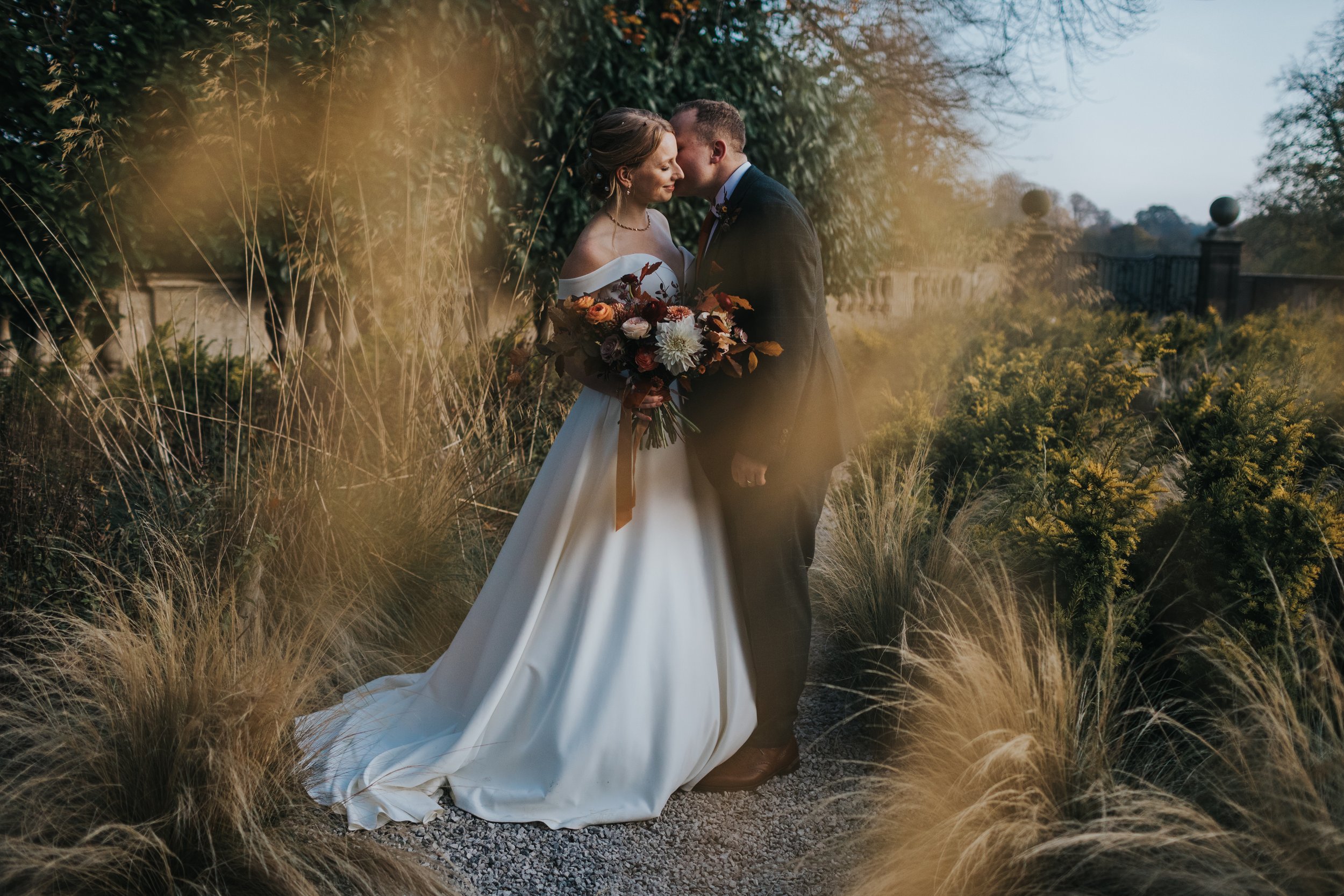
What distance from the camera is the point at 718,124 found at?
2.81 m

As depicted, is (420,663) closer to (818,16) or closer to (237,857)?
(237,857)

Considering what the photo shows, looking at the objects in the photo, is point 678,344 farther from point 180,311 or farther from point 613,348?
point 180,311

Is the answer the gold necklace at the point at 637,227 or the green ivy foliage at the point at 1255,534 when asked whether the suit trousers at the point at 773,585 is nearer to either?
the gold necklace at the point at 637,227

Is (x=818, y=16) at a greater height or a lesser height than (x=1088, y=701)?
greater

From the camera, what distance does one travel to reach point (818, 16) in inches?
401

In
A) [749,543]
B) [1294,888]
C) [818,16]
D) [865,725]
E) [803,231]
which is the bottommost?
[865,725]

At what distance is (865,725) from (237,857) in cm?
187

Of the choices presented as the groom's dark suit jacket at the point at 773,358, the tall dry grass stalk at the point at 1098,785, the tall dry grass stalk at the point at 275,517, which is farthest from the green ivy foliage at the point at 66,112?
the tall dry grass stalk at the point at 1098,785

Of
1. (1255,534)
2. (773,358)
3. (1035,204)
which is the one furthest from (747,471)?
(1035,204)

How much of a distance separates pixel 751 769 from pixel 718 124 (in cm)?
196

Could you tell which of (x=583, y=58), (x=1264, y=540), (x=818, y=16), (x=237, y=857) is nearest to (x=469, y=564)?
(x=237, y=857)

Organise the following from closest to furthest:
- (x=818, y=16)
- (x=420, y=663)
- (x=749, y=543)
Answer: (x=749, y=543), (x=420, y=663), (x=818, y=16)

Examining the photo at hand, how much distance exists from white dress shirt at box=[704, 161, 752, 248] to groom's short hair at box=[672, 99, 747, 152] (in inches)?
2.4

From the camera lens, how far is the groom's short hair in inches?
111
